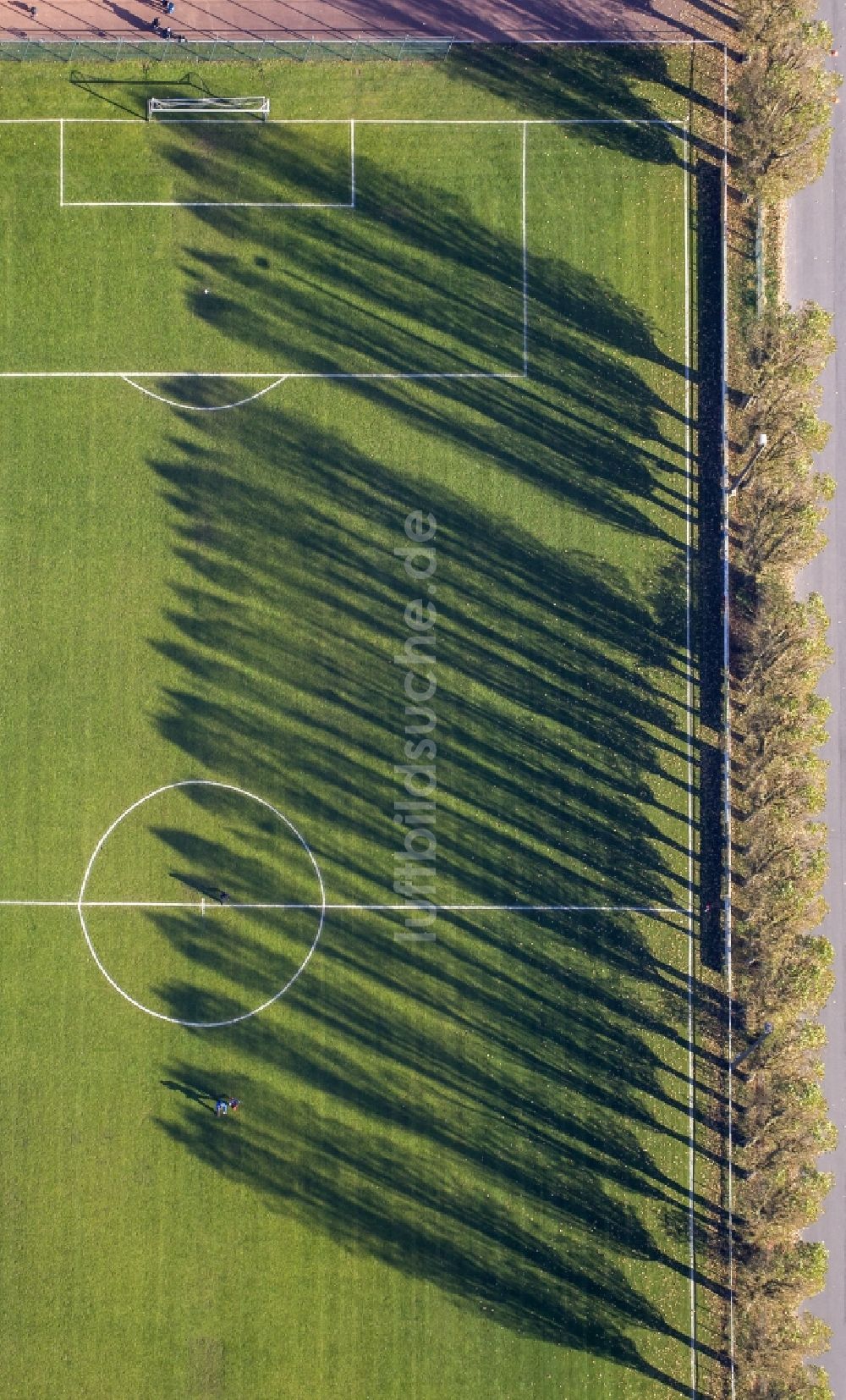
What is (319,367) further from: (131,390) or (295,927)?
(295,927)

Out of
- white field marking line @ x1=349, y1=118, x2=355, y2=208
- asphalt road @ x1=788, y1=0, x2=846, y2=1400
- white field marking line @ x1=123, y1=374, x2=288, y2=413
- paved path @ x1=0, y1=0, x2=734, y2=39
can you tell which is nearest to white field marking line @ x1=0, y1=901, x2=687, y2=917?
asphalt road @ x1=788, y1=0, x2=846, y2=1400

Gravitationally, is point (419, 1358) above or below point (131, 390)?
below

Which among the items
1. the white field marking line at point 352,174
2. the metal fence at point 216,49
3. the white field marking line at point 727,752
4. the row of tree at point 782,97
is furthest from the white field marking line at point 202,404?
the row of tree at point 782,97

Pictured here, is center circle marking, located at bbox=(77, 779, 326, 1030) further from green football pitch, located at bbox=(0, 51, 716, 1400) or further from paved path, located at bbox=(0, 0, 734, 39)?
paved path, located at bbox=(0, 0, 734, 39)

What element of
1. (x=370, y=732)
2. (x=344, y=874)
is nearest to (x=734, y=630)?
(x=370, y=732)

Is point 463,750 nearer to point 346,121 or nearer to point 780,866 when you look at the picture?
point 780,866
